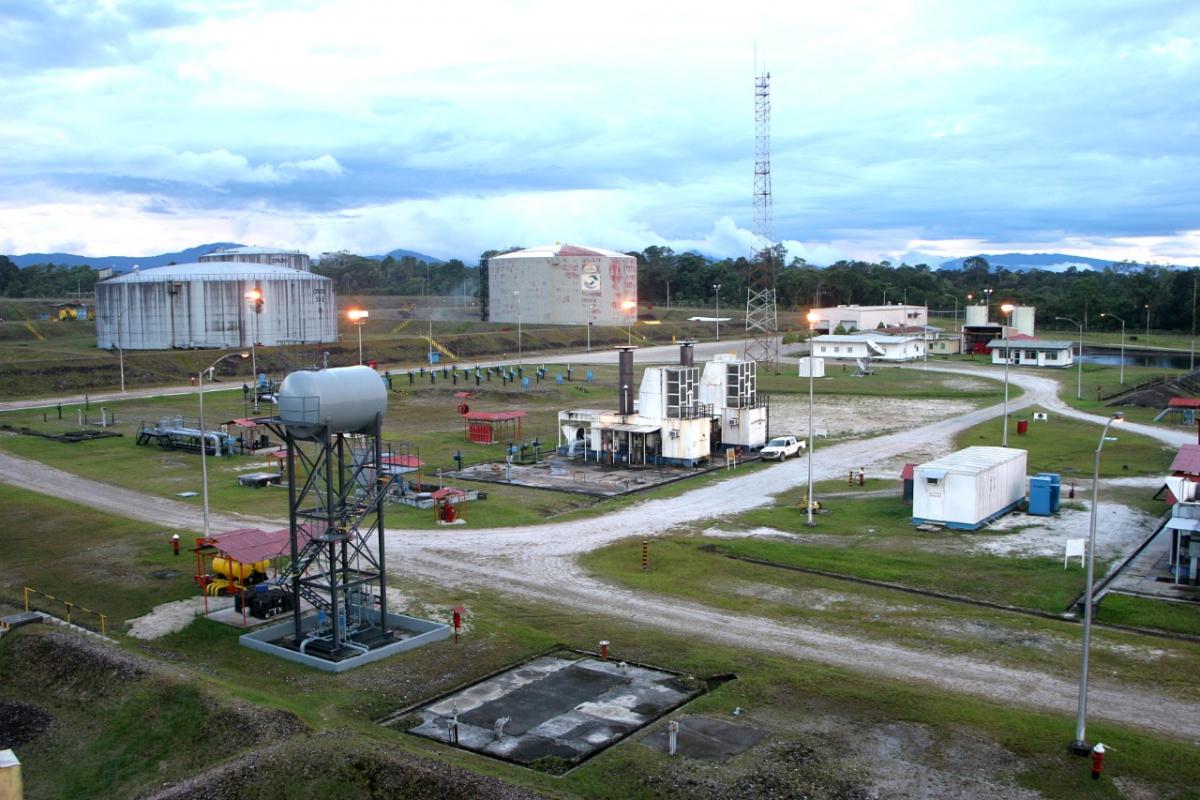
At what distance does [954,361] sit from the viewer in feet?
415

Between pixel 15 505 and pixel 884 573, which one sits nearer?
pixel 884 573

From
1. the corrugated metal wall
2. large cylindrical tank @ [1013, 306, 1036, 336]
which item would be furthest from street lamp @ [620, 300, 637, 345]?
the corrugated metal wall

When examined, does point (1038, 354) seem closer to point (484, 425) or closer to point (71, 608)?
point (484, 425)

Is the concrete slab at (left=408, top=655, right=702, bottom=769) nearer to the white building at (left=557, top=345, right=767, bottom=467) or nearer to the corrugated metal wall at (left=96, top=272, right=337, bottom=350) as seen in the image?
the white building at (left=557, top=345, right=767, bottom=467)

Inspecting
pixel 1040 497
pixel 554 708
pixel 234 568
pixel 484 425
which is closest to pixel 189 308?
pixel 484 425

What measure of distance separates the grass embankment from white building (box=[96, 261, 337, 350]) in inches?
3672

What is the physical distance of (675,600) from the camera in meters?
33.1

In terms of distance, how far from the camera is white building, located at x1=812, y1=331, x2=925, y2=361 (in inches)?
5064

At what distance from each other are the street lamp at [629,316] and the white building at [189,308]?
55.3m

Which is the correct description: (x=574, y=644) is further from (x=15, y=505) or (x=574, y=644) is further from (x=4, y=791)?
(x=15, y=505)

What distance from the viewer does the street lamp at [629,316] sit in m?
155

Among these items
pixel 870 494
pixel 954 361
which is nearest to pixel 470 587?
pixel 870 494

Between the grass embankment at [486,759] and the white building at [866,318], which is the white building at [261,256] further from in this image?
the grass embankment at [486,759]

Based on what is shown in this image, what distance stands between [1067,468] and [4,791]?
53.5 m
